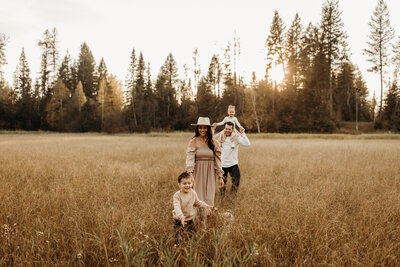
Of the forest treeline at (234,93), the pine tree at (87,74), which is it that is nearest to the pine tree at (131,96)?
the forest treeline at (234,93)

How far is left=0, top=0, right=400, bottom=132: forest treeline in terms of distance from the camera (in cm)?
3219

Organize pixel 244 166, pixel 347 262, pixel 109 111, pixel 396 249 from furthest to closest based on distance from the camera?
1. pixel 109 111
2. pixel 244 166
3. pixel 396 249
4. pixel 347 262

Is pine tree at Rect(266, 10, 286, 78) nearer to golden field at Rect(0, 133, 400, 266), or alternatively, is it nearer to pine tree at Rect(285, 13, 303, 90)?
pine tree at Rect(285, 13, 303, 90)

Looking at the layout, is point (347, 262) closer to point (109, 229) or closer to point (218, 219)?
point (218, 219)

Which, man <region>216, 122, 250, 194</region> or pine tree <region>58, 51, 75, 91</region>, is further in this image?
pine tree <region>58, 51, 75, 91</region>

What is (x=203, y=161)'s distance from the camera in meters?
3.61

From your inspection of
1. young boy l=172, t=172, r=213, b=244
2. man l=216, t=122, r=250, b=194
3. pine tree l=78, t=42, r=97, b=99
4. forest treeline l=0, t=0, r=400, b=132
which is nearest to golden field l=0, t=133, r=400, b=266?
young boy l=172, t=172, r=213, b=244

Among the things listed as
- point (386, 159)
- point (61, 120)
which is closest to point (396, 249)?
point (386, 159)

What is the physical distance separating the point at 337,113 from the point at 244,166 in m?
→ 35.0

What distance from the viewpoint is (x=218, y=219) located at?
3.21 m

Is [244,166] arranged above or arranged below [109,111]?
below

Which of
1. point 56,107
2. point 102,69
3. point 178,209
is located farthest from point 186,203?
point 102,69

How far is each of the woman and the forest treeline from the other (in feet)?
103

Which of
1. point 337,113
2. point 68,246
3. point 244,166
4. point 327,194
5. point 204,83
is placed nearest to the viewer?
point 68,246
